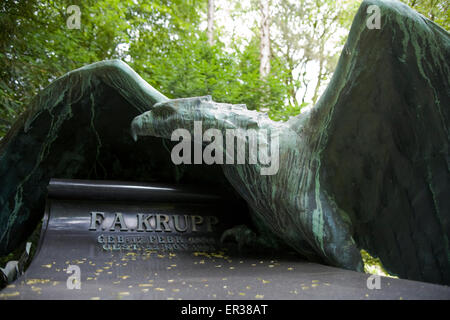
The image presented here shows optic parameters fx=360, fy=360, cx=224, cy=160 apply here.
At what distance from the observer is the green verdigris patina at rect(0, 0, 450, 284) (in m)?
2.04

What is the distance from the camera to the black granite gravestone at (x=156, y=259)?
171 centimetres

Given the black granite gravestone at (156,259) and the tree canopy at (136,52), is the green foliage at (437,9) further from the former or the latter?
the black granite gravestone at (156,259)

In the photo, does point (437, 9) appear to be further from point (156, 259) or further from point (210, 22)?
point (156, 259)

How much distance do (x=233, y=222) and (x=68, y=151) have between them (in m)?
1.78

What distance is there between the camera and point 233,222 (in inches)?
133

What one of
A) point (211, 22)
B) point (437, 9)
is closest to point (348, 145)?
point (437, 9)

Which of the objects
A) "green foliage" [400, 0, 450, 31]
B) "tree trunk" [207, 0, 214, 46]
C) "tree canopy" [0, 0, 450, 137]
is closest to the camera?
"tree canopy" [0, 0, 450, 137]

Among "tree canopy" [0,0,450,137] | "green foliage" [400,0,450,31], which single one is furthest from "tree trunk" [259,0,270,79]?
"green foliage" [400,0,450,31]

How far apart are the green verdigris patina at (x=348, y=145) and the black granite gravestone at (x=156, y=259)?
0.33 meters

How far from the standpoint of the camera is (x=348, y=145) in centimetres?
246

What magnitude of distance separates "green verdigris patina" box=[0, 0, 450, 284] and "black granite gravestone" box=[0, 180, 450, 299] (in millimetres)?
326

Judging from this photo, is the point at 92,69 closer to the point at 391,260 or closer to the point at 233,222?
the point at 233,222

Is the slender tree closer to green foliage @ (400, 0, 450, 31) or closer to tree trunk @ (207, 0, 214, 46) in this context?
tree trunk @ (207, 0, 214, 46)

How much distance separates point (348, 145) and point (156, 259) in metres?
1.58
